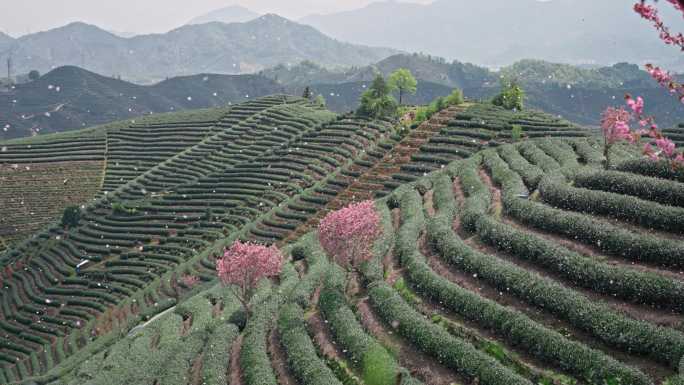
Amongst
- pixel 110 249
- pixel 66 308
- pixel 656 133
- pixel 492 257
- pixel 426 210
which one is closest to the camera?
pixel 656 133

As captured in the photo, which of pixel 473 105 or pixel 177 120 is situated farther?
pixel 177 120

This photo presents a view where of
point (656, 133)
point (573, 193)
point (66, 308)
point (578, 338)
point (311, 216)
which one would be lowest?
point (66, 308)

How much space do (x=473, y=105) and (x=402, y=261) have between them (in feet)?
169

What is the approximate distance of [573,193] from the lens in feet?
89.6

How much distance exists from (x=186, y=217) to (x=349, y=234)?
45161 mm

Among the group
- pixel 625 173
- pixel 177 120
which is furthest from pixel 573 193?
pixel 177 120

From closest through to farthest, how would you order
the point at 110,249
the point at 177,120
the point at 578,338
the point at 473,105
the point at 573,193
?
the point at 578,338 < the point at 573,193 < the point at 110,249 < the point at 473,105 < the point at 177,120

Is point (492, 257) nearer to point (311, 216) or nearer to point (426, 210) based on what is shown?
point (426, 210)

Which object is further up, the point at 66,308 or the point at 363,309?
the point at 363,309

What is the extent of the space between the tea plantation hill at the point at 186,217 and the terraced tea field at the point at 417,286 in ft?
0.88

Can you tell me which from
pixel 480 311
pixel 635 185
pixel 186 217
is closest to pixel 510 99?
pixel 186 217

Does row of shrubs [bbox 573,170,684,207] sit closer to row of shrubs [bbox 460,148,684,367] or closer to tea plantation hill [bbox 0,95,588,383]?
row of shrubs [bbox 460,148,684,367]

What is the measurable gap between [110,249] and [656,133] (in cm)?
6562

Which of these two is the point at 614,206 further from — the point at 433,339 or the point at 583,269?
the point at 433,339
